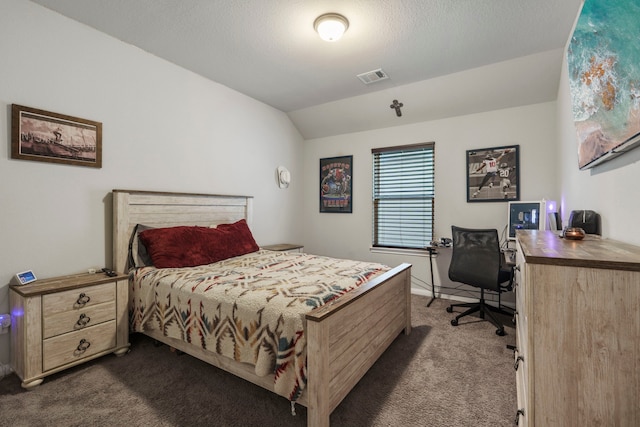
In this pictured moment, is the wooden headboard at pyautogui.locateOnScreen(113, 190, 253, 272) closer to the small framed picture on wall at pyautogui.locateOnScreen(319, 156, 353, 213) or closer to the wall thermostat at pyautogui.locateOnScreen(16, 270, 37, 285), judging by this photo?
the wall thermostat at pyautogui.locateOnScreen(16, 270, 37, 285)

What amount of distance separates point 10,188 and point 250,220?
2.22 metres

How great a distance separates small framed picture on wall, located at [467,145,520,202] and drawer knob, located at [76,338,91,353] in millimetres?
4043

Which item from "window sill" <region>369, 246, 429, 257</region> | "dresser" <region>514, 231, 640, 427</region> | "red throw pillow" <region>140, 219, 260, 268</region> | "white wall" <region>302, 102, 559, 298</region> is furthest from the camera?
"window sill" <region>369, 246, 429, 257</region>

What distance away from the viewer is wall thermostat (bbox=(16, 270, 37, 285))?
204 cm

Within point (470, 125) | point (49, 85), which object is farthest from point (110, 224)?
point (470, 125)

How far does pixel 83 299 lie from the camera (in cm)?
212

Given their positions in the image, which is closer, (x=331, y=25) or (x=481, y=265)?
(x=331, y=25)

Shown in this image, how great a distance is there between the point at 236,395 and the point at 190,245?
Result: 1.39m

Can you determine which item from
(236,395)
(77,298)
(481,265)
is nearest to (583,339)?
(236,395)

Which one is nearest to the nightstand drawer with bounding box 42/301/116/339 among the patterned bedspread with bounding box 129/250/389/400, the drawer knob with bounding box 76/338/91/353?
the drawer knob with bounding box 76/338/91/353

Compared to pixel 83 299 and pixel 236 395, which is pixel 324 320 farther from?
pixel 83 299

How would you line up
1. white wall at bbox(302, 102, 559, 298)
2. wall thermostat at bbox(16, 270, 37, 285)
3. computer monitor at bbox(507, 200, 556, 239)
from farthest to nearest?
white wall at bbox(302, 102, 559, 298)
computer monitor at bbox(507, 200, 556, 239)
wall thermostat at bbox(16, 270, 37, 285)

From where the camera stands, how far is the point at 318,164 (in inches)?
191

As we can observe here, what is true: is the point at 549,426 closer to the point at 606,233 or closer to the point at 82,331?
the point at 606,233
